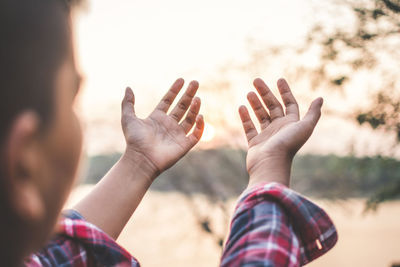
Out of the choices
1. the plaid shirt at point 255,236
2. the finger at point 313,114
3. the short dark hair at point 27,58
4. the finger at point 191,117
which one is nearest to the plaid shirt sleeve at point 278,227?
the plaid shirt at point 255,236

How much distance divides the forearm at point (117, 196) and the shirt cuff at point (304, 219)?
31 cm

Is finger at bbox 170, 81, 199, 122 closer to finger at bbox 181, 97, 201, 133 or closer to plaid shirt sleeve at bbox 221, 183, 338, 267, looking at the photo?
finger at bbox 181, 97, 201, 133

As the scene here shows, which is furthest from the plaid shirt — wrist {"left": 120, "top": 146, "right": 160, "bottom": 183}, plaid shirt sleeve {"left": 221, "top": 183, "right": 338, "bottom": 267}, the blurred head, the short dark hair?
the short dark hair

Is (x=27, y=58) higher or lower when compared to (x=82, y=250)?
higher

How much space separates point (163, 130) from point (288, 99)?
14.4 inches

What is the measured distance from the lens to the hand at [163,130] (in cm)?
106

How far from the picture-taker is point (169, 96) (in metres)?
1.19

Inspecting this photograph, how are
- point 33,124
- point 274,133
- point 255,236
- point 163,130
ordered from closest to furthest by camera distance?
1. point 33,124
2. point 255,236
3. point 274,133
4. point 163,130

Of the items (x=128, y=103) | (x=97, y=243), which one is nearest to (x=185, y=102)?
(x=128, y=103)

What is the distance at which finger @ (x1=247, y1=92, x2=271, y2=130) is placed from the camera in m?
1.09

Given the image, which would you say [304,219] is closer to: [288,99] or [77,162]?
[288,99]

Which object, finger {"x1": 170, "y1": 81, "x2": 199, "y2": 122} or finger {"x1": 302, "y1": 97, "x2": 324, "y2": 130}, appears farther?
finger {"x1": 170, "y1": 81, "x2": 199, "y2": 122}

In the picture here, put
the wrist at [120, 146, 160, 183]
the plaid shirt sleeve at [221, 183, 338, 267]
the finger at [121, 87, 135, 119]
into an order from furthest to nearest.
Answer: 1. the finger at [121, 87, 135, 119]
2. the wrist at [120, 146, 160, 183]
3. the plaid shirt sleeve at [221, 183, 338, 267]

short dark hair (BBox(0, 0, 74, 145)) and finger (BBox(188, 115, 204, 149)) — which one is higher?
short dark hair (BBox(0, 0, 74, 145))
